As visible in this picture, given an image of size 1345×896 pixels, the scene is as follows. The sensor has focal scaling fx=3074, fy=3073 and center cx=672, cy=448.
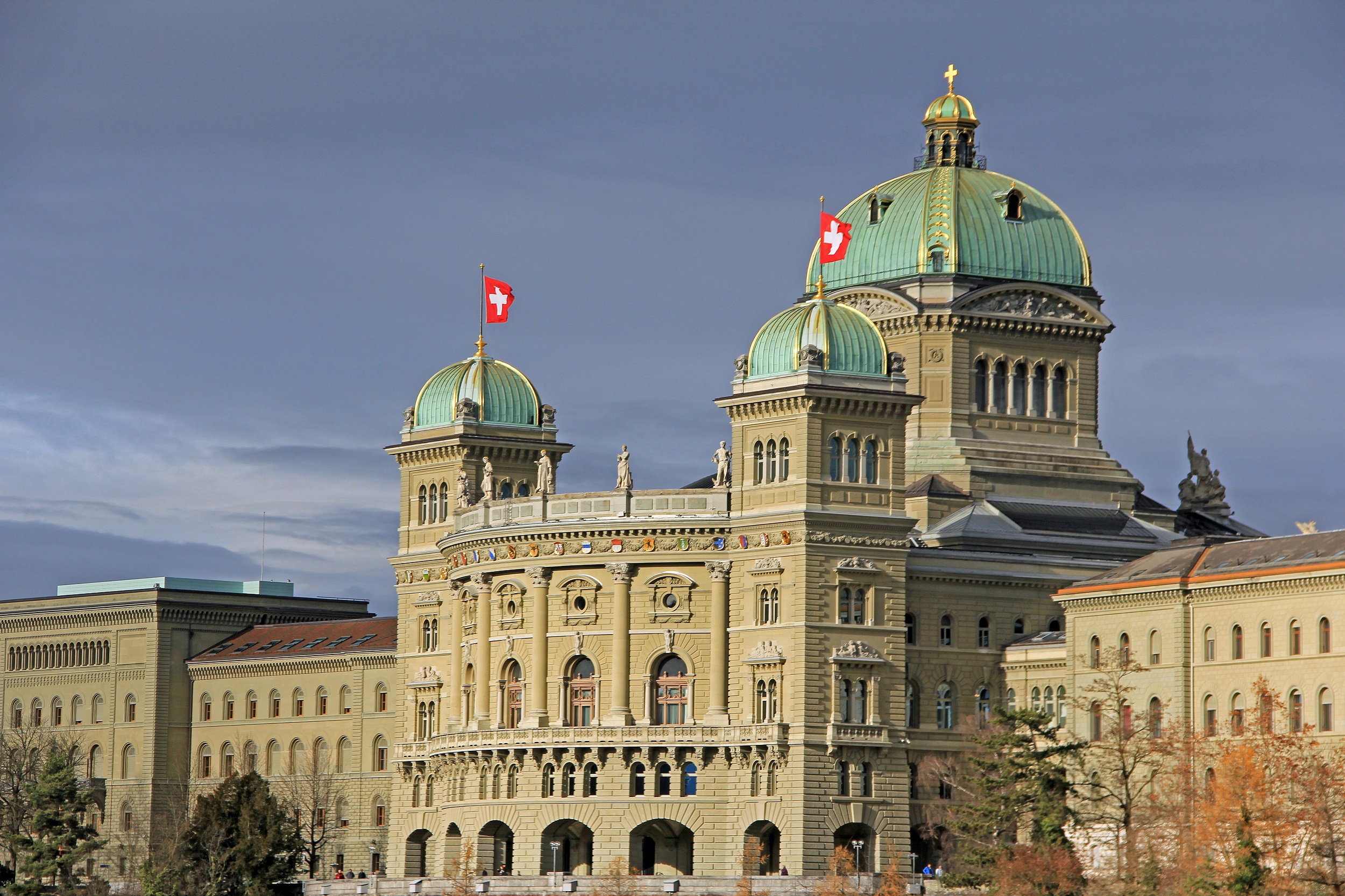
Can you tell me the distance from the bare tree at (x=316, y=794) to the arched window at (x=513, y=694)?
100 feet

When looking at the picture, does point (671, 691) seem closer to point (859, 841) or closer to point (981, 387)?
point (859, 841)

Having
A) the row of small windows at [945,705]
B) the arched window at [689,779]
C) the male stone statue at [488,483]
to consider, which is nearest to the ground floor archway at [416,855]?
the male stone statue at [488,483]

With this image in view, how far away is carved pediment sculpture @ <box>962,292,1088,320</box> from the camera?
17175cm

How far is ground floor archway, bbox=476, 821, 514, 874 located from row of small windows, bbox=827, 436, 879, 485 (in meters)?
26.5

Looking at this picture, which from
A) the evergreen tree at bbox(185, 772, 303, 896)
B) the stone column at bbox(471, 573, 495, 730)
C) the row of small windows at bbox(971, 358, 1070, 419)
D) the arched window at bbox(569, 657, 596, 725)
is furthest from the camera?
Result: the row of small windows at bbox(971, 358, 1070, 419)

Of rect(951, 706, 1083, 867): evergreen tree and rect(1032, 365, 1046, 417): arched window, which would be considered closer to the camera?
rect(951, 706, 1083, 867): evergreen tree

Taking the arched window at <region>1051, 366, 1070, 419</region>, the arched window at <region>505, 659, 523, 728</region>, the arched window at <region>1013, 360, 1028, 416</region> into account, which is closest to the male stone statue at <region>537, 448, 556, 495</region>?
the arched window at <region>505, 659, 523, 728</region>

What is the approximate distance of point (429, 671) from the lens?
176375mm

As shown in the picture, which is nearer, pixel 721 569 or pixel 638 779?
pixel 721 569

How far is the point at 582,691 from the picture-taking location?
160000 millimetres

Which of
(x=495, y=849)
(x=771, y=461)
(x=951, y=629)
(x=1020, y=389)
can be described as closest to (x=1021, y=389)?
(x=1020, y=389)

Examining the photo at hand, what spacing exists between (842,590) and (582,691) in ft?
52.3

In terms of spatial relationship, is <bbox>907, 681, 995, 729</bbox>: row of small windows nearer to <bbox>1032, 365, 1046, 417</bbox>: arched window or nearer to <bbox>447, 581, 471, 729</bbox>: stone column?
<bbox>1032, 365, 1046, 417</bbox>: arched window

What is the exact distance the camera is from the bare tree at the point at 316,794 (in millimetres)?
192125
